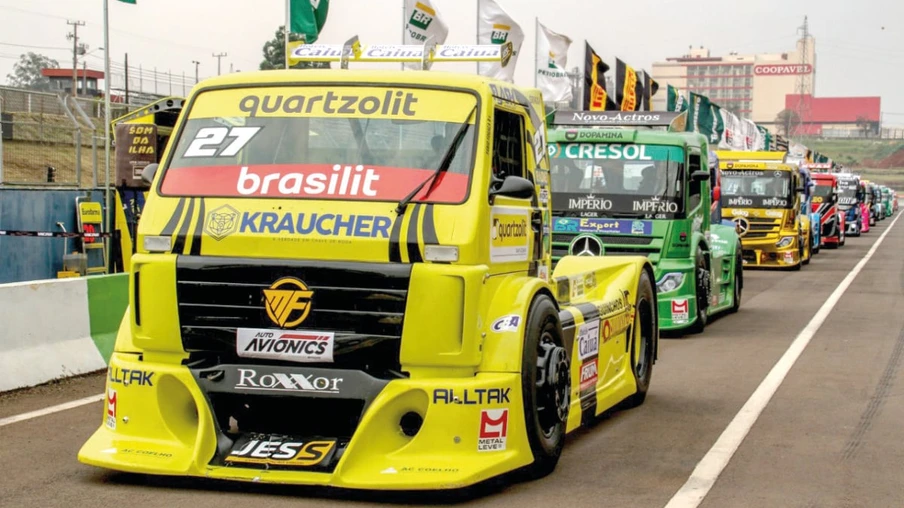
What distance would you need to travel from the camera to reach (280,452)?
264 inches

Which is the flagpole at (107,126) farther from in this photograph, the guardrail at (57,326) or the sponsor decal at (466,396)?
the sponsor decal at (466,396)

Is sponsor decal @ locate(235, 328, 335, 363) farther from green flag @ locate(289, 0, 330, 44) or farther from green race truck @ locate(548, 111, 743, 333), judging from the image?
green flag @ locate(289, 0, 330, 44)

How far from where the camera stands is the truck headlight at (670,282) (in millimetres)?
15594

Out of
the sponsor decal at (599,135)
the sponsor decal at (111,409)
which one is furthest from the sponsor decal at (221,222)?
the sponsor decal at (599,135)

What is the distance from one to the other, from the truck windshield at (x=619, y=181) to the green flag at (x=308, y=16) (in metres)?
4.68

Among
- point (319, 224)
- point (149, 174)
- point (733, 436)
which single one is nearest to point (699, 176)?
point (733, 436)

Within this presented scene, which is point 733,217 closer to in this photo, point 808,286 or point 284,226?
point 808,286

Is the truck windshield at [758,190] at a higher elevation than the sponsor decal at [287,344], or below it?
higher

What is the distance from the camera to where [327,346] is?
6.69m

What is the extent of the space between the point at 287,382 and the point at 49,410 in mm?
3417

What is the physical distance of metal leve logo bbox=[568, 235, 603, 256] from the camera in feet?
50.5

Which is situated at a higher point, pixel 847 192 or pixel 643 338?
pixel 847 192

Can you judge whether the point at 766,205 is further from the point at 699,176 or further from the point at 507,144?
the point at 507,144

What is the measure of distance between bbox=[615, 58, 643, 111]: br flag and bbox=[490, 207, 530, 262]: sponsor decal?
27.0 metres
